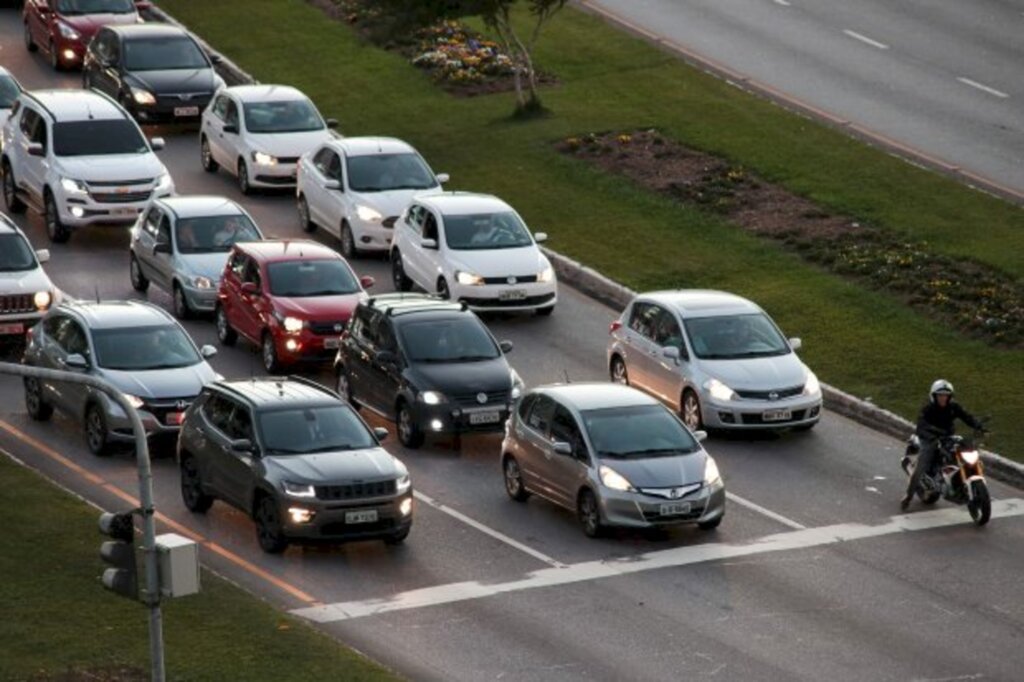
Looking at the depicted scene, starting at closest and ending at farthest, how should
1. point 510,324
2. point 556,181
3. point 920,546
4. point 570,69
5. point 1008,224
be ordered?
1. point 920,546
2. point 510,324
3. point 1008,224
4. point 556,181
5. point 570,69

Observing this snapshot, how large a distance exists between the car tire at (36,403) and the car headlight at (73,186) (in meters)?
9.21

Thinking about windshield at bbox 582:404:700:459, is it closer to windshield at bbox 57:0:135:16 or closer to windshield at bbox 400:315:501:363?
windshield at bbox 400:315:501:363

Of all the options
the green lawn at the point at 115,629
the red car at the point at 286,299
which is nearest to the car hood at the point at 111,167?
the red car at the point at 286,299

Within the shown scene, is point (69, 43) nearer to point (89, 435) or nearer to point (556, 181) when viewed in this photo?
point (556, 181)

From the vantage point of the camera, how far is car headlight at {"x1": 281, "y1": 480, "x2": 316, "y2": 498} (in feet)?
97.3

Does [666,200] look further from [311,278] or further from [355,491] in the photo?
[355,491]

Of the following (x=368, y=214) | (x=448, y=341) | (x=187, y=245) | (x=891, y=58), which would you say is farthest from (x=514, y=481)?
(x=891, y=58)

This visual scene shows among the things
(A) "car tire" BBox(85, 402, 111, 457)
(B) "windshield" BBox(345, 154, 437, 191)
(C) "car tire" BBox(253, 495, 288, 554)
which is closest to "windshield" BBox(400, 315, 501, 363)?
(A) "car tire" BBox(85, 402, 111, 457)

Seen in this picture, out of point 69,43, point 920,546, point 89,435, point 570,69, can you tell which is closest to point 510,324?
point 89,435

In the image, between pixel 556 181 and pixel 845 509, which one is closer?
pixel 845 509

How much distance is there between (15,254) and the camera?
3953 cm

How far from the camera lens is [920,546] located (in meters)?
31.0

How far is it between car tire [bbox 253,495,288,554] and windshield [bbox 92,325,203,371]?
5.12 meters

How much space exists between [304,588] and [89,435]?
6.43 metres
